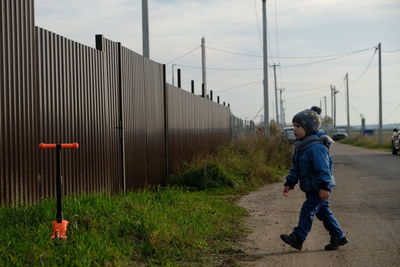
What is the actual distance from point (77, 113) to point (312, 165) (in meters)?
3.49

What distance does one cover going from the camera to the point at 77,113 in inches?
308

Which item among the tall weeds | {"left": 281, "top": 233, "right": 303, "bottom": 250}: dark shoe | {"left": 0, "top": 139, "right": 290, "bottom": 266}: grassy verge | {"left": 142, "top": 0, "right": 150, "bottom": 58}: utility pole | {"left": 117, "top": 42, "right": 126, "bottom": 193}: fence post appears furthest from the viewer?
{"left": 142, "top": 0, "right": 150, "bottom": 58}: utility pole

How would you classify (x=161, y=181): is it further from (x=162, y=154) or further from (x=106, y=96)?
(x=106, y=96)

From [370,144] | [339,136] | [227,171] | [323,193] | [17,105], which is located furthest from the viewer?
[370,144]

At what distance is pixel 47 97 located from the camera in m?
6.97

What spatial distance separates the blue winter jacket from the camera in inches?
228

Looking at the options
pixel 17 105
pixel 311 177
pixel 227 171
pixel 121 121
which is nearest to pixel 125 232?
pixel 17 105

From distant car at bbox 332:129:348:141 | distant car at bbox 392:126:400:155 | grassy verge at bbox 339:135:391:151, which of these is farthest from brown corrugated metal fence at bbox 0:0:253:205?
grassy verge at bbox 339:135:391:151

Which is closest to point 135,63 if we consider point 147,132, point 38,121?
point 147,132

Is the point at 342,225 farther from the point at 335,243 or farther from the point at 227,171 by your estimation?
the point at 227,171

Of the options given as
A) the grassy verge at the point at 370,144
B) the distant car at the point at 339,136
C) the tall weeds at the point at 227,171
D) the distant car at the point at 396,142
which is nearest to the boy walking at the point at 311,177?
the tall weeds at the point at 227,171

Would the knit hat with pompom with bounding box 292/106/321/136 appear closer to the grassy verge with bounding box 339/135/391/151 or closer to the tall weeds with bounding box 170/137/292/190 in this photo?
the tall weeds with bounding box 170/137/292/190

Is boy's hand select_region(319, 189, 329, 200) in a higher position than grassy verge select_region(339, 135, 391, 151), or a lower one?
higher

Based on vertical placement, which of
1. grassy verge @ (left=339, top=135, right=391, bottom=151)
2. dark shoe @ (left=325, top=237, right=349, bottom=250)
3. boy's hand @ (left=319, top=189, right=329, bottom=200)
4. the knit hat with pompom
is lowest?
grassy verge @ (left=339, top=135, right=391, bottom=151)
